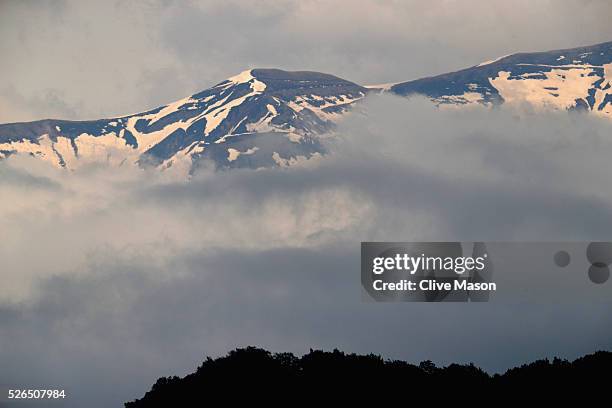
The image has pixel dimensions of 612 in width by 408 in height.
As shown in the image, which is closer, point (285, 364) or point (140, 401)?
point (285, 364)

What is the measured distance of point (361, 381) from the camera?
161 m

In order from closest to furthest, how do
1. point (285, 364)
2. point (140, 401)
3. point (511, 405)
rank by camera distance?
point (511, 405) → point (285, 364) → point (140, 401)

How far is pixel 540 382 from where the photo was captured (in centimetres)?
16288

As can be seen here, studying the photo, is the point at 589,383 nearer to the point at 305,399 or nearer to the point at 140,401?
the point at 305,399

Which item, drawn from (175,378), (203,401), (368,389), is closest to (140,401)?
(175,378)

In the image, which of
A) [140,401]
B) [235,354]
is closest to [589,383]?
[235,354]

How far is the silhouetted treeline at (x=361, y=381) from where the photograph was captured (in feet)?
523

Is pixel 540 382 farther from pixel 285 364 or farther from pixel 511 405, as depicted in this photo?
pixel 285 364

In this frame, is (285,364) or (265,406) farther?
(285,364)

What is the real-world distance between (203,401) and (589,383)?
45.1 meters

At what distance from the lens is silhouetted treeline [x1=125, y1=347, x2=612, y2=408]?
160 metres

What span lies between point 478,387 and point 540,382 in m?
7.28

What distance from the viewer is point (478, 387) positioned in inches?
6437

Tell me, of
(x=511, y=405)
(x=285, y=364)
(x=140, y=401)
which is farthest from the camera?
(x=140, y=401)
